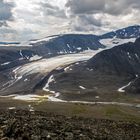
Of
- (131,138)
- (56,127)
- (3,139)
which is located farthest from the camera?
(131,138)

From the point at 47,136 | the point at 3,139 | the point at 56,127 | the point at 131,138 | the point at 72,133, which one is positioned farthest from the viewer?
the point at 131,138

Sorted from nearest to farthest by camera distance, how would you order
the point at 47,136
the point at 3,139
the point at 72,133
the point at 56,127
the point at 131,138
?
the point at 3,139, the point at 47,136, the point at 72,133, the point at 56,127, the point at 131,138

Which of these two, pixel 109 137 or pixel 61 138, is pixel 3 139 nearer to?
pixel 61 138

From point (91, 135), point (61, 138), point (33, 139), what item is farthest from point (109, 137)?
point (33, 139)

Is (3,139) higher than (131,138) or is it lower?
higher

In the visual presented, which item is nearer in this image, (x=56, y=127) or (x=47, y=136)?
(x=47, y=136)

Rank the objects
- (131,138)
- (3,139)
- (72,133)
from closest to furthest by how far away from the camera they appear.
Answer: (3,139) < (72,133) < (131,138)

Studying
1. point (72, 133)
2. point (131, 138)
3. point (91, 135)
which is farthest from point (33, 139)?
point (131, 138)

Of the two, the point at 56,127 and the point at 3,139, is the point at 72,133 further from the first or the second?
the point at 3,139

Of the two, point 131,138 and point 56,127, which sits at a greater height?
point 56,127
